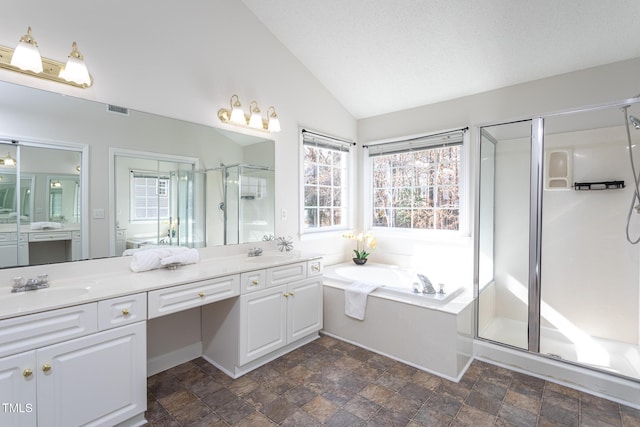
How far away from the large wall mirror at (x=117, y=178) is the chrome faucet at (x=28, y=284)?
0.12 meters

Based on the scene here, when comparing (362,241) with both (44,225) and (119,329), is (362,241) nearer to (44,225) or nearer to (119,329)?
Answer: (119,329)

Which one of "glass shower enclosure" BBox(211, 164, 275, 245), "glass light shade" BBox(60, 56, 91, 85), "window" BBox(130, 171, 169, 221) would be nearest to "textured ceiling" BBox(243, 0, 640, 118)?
"glass shower enclosure" BBox(211, 164, 275, 245)

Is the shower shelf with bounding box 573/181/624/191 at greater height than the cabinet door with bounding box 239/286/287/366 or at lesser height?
greater

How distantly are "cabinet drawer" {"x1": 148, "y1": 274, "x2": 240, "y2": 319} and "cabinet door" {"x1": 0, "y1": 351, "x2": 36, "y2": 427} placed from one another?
521 millimetres

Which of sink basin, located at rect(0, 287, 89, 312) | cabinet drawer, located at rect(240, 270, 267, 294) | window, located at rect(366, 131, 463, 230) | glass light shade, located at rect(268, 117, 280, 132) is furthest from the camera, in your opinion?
window, located at rect(366, 131, 463, 230)

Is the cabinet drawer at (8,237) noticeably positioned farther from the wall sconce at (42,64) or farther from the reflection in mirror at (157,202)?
the wall sconce at (42,64)

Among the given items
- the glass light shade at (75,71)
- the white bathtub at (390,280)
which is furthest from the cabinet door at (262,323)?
the glass light shade at (75,71)

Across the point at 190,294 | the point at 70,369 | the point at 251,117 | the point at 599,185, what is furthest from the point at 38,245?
the point at 599,185

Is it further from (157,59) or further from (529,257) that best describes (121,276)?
(529,257)

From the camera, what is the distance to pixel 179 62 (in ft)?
7.89

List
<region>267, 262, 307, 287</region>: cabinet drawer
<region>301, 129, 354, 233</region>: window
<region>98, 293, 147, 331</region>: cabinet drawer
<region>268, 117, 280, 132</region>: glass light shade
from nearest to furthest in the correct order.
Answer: <region>98, 293, 147, 331</region>: cabinet drawer, <region>267, 262, 307, 287</region>: cabinet drawer, <region>268, 117, 280, 132</region>: glass light shade, <region>301, 129, 354, 233</region>: window

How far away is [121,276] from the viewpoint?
2.03 m

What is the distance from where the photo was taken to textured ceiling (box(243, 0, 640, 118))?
2.31 m

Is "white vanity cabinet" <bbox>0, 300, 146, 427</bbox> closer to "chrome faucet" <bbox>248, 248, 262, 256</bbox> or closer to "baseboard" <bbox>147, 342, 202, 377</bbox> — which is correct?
"baseboard" <bbox>147, 342, 202, 377</bbox>
